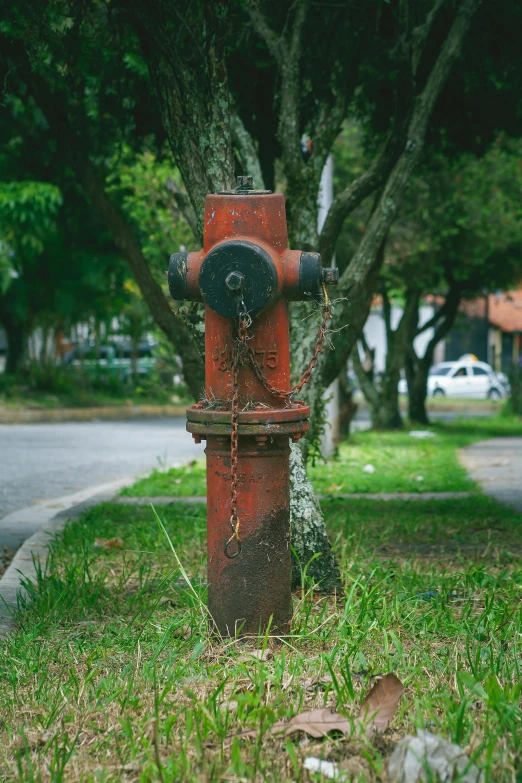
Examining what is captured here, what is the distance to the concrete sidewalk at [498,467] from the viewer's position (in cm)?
795

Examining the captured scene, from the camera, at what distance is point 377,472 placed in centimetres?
988

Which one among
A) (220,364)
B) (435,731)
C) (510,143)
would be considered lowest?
(435,731)

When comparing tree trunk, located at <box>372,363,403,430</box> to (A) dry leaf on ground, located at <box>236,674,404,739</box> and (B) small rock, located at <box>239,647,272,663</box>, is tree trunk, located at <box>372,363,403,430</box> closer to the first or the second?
(B) small rock, located at <box>239,647,272,663</box>

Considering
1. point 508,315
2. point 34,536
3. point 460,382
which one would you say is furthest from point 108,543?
point 508,315

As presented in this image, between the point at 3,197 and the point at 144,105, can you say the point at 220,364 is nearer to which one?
the point at 144,105

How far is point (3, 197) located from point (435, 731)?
18.5m

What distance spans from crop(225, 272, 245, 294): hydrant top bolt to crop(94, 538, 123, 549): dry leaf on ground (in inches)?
100.0

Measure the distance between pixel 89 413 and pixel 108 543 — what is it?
659 inches

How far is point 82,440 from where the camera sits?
15.0 metres

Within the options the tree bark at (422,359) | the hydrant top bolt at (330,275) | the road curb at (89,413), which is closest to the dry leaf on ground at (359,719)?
the hydrant top bolt at (330,275)

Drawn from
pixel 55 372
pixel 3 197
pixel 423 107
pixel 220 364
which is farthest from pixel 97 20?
pixel 55 372

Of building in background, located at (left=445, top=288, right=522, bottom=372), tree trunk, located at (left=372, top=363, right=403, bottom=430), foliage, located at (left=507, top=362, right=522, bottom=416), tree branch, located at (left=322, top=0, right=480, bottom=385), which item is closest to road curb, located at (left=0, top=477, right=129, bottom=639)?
tree branch, located at (left=322, top=0, right=480, bottom=385)

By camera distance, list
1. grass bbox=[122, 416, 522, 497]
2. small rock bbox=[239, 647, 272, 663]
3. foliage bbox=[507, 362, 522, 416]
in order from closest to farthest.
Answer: small rock bbox=[239, 647, 272, 663] → grass bbox=[122, 416, 522, 497] → foliage bbox=[507, 362, 522, 416]

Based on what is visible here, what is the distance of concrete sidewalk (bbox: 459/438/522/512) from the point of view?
7.95 meters
